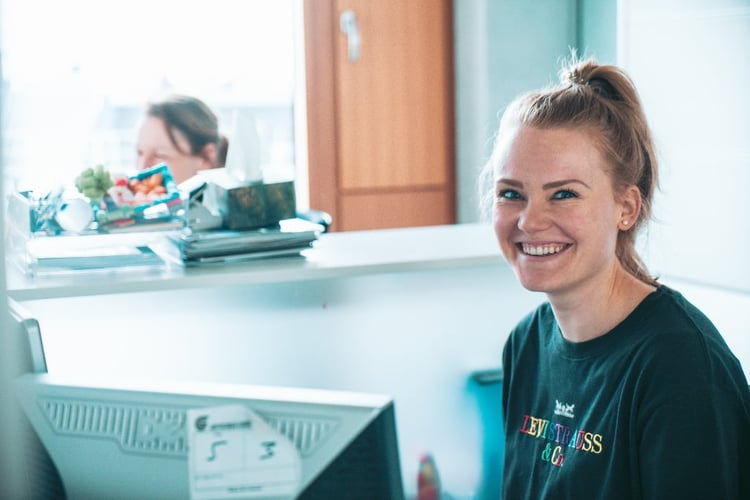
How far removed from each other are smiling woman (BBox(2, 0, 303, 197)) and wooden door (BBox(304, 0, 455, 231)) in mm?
169

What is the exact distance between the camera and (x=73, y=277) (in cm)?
182

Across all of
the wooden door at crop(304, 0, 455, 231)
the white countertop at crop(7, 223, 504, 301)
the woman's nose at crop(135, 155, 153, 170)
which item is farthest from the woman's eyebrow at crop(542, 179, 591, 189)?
the wooden door at crop(304, 0, 455, 231)

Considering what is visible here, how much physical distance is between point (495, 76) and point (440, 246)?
2.42 metres

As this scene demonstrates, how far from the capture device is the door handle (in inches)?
169

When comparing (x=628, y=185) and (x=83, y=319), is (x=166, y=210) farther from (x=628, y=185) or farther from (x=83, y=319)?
(x=628, y=185)

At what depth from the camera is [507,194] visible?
149cm

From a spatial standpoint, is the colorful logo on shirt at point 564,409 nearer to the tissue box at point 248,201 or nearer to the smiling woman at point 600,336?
the smiling woman at point 600,336

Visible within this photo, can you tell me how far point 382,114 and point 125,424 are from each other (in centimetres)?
378

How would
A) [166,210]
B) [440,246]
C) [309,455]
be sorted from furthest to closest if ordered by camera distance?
[440,246] < [166,210] < [309,455]

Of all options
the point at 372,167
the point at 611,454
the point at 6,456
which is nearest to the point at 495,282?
the point at 611,454

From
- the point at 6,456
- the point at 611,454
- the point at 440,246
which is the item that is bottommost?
the point at 611,454

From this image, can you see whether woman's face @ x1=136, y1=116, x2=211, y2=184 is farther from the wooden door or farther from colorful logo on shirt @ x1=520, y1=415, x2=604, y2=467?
colorful logo on shirt @ x1=520, y1=415, x2=604, y2=467

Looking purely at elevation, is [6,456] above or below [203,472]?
above

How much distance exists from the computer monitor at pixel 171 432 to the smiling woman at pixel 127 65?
321cm
